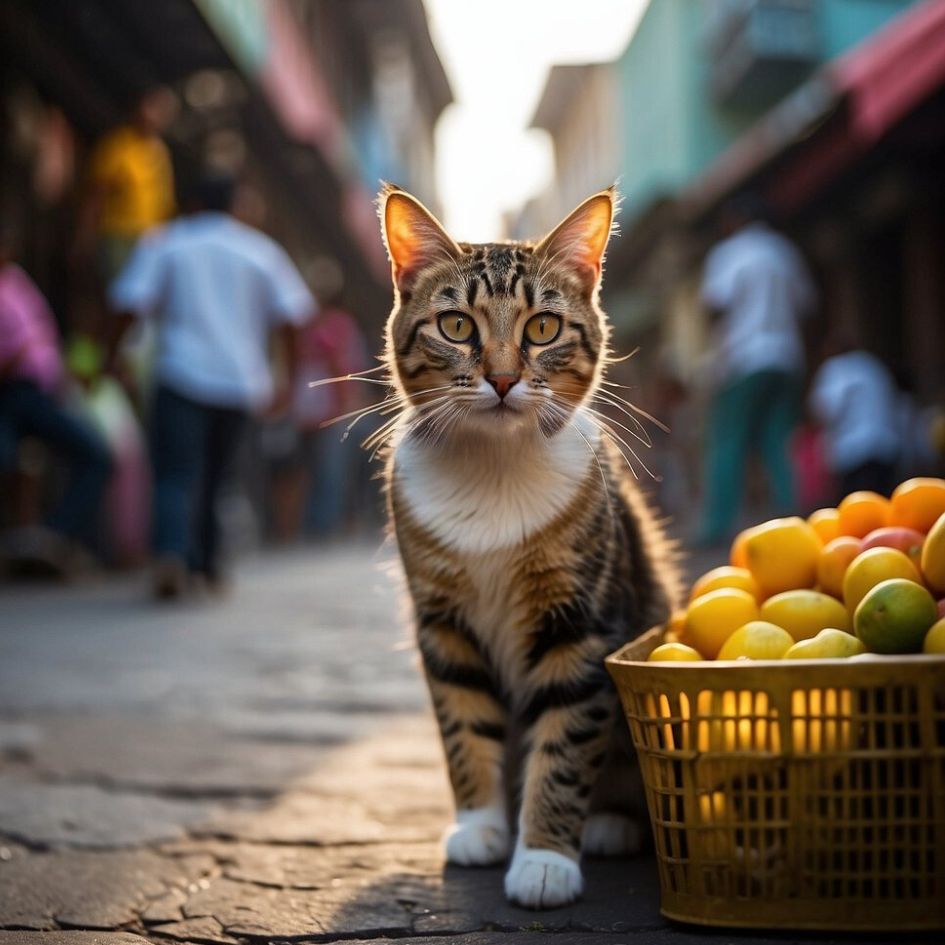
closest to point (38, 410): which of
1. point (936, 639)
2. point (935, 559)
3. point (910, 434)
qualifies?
point (935, 559)

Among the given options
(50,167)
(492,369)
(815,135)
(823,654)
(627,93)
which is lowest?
(823,654)

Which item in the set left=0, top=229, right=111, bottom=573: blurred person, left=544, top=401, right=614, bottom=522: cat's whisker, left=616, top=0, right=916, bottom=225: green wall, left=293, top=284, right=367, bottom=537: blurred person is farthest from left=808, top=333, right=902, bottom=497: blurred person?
left=616, top=0, right=916, bottom=225: green wall

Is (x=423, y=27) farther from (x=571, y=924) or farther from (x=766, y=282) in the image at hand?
(x=571, y=924)

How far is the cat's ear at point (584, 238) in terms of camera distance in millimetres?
2277

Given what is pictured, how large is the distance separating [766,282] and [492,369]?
580cm

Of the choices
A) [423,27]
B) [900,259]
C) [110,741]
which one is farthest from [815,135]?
[423,27]

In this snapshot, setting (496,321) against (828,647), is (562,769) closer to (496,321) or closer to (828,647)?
(828,647)

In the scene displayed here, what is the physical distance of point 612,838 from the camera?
2109 mm

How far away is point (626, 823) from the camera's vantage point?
83.4 inches

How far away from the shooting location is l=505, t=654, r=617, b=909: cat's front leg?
1834 mm

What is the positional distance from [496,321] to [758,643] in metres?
0.78

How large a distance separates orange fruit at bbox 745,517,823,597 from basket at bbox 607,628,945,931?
1.67 ft

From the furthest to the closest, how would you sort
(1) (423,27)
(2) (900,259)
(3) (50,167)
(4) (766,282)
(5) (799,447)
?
(1) (423,27)
(5) (799,447)
(2) (900,259)
(3) (50,167)
(4) (766,282)

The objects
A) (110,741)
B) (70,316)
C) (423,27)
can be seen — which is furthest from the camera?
(423,27)
